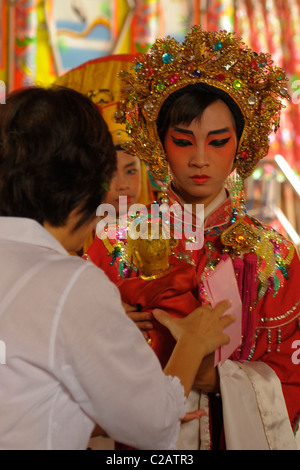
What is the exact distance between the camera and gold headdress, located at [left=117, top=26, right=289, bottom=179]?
169cm

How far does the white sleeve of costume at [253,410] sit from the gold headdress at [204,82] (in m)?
0.59

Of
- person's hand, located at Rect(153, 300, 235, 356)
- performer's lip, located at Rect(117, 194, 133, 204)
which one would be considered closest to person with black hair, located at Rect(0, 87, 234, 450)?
person's hand, located at Rect(153, 300, 235, 356)

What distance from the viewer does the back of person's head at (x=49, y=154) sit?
1.11 meters

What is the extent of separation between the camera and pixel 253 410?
1.48m

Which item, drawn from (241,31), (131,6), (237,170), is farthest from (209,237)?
(241,31)

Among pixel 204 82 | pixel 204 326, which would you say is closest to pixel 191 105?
pixel 204 82

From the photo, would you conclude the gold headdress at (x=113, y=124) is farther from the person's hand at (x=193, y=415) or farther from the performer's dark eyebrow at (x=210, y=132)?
the person's hand at (x=193, y=415)

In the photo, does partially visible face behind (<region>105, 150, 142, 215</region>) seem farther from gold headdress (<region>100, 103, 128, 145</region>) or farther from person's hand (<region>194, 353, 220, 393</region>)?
person's hand (<region>194, 353, 220, 393</region>)

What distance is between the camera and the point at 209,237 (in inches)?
67.1

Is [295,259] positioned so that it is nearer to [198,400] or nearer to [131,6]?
[198,400]

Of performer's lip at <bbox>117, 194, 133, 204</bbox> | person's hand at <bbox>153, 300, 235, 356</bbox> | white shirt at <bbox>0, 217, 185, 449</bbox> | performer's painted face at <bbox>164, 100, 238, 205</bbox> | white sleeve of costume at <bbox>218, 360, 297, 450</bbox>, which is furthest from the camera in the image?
performer's lip at <bbox>117, 194, 133, 204</bbox>

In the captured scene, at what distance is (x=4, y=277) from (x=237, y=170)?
926mm

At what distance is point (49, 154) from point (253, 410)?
2.60 ft

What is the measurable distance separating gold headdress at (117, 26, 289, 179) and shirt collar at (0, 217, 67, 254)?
2.21ft
